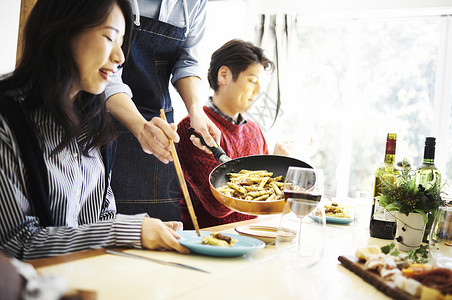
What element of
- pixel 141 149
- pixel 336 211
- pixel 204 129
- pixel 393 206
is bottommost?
pixel 336 211

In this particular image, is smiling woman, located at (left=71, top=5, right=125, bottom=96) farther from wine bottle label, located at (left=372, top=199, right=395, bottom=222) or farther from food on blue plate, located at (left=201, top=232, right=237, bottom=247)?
wine bottle label, located at (left=372, top=199, right=395, bottom=222)

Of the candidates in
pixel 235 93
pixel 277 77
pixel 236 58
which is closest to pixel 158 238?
pixel 235 93

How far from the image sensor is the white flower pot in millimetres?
1337

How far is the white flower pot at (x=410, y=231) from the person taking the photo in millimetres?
1337

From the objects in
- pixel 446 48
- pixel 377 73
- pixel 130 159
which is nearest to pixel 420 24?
pixel 446 48

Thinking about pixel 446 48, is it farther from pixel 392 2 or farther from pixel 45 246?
pixel 45 246

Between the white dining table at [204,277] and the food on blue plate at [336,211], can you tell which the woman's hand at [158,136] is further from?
the food on blue plate at [336,211]

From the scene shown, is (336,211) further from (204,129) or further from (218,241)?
(218,241)

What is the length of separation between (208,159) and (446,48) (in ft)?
10.2

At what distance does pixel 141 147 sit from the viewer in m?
1.93

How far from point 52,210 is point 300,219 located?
0.64m

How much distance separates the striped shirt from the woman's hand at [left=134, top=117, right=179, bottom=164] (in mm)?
227

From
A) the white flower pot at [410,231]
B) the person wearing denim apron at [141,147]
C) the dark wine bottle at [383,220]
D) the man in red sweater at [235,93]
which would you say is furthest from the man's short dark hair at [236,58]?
the white flower pot at [410,231]

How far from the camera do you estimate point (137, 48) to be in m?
1.91
